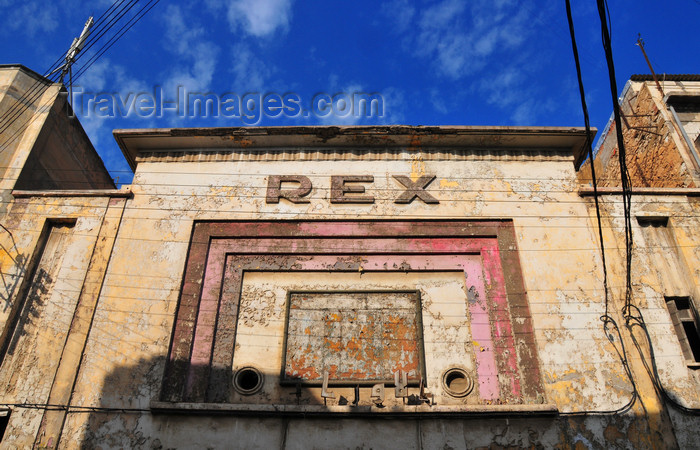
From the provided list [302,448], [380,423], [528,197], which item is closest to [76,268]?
[302,448]

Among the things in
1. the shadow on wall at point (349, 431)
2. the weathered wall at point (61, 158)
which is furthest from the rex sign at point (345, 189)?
the weathered wall at point (61, 158)

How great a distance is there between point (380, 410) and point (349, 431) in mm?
504

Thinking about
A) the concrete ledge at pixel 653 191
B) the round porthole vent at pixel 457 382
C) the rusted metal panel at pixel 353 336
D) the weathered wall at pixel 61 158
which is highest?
the weathered wall at pixel 61 158

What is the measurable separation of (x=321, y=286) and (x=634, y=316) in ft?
15.8

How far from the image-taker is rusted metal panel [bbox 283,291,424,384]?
26.3 feet

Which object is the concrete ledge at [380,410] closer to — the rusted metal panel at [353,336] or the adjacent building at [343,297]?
the adjacent building at [343,297]

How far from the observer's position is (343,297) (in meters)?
8.70

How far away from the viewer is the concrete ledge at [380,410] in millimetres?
7406

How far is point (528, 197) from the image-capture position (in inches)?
381

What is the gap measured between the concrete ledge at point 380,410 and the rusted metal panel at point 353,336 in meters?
0.54

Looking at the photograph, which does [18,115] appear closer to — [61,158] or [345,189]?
[61,158]

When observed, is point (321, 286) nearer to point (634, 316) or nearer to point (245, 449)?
point (245, 449)

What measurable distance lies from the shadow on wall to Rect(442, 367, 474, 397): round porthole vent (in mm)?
465

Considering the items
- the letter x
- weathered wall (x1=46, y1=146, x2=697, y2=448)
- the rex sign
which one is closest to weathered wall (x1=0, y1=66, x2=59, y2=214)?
weathered wall (x1=46, y1=146, x2=697, y2=448)
